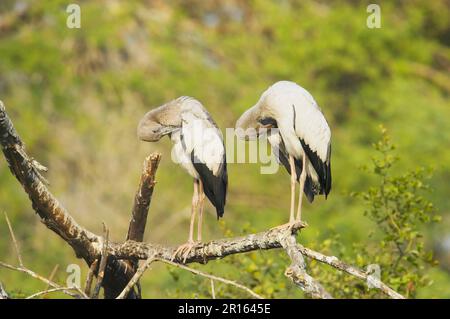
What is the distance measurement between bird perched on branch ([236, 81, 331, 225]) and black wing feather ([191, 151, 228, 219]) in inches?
9.7

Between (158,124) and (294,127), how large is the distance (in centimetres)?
75

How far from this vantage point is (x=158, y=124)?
5.37m

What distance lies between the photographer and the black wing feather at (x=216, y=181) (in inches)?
205

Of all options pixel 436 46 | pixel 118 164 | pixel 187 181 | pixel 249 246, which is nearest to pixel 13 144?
pixel 249 246

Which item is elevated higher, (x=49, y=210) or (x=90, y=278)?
(x=49, y=210)

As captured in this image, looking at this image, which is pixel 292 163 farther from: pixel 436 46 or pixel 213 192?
pixel 436 46

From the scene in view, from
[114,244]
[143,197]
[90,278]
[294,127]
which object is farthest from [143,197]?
[294,127]

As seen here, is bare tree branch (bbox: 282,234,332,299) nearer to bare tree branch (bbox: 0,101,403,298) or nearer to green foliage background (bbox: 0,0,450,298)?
bare tree branch (bbox: 0,101,403,298)

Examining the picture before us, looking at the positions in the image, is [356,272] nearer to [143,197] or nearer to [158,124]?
[143,197]

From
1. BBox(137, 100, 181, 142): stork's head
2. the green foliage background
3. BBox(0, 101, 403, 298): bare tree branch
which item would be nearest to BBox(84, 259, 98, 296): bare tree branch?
BBox(0, 101, 403, 298): bare tree branch

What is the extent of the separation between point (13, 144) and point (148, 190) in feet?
2.60

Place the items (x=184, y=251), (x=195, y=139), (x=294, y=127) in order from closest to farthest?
(x=184, y=251) < (x=195, y=139) < (x=294, y=127)

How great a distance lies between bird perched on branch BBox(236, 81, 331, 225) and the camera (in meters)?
5.23

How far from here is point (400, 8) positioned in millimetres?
18438
